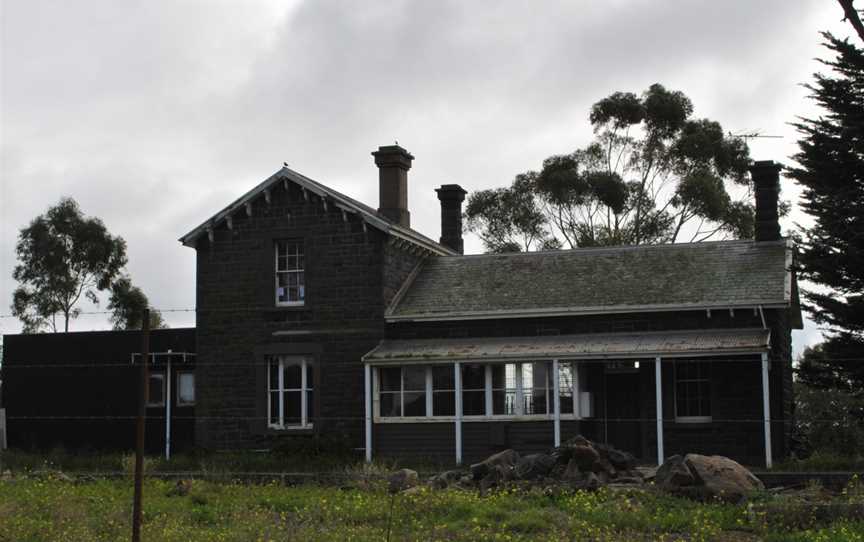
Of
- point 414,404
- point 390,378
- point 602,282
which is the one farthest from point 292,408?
point 602,282

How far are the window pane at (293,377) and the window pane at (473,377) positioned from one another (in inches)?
157

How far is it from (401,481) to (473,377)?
23.5ft

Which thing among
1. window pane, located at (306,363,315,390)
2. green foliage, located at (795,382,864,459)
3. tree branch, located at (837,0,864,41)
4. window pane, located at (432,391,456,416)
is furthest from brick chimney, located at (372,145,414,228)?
tree branch, located at (837,0,864,41)

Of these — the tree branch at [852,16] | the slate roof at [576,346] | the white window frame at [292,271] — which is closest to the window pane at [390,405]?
the slate roof at [576,346]

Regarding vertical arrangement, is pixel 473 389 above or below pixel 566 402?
above

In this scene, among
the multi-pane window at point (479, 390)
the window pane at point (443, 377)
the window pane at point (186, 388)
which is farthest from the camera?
the window pane at point (186, 388)

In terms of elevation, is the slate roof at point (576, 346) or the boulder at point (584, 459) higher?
the slate roof at point (576, 346)

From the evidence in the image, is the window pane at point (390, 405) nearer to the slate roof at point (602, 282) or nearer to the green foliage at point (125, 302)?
the slate roof at point (602, 282)

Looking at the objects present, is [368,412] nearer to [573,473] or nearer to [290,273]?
[290,273]

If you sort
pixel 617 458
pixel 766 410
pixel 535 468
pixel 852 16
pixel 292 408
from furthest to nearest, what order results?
pixel 292 408 < pixel 766 410 < pixel 617 458 < pixel 535 468 < pixel 852 16

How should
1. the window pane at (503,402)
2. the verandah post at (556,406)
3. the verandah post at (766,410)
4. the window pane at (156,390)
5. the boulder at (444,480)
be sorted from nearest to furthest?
the boulder at (444,480)
the verandah post at (766,410)
the verandah post at (556,406)
the window pane at (503,402)
the window pane at (156,390)

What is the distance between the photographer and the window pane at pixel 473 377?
28172 millimetres

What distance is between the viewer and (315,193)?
29.7 meters

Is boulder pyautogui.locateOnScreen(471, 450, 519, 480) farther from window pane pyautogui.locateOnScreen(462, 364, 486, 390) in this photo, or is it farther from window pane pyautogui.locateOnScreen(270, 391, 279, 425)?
window pane pyautogui.locateOnScreen(270, 391, 279, 425)
